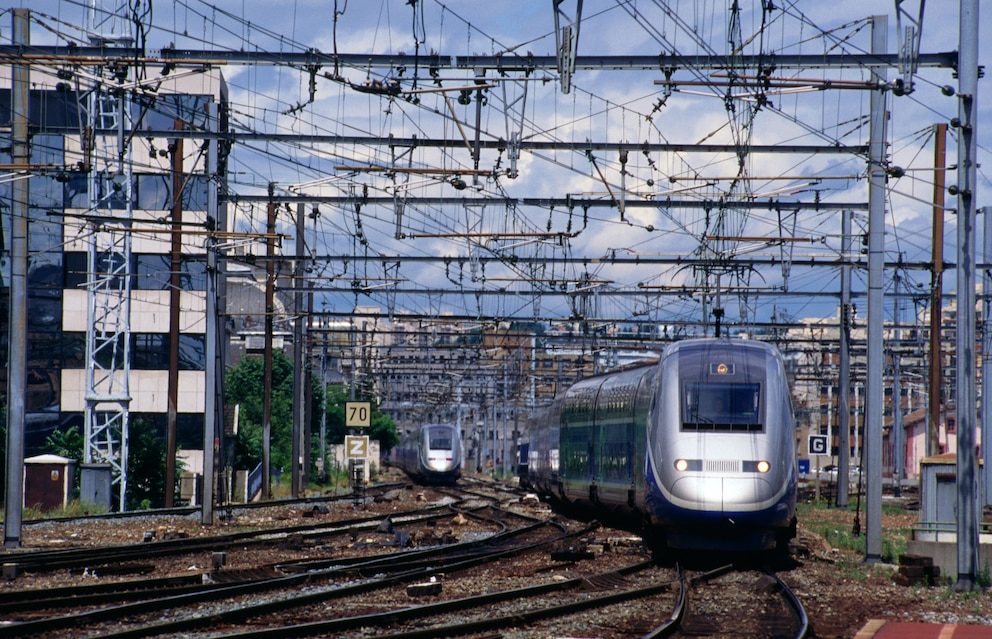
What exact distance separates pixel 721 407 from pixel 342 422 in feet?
212

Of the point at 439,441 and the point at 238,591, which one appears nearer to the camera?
the point at 238,591

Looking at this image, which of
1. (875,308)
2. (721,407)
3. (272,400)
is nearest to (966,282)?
(875,308)

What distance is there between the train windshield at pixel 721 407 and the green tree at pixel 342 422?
55476 mm

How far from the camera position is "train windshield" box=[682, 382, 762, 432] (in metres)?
18.5

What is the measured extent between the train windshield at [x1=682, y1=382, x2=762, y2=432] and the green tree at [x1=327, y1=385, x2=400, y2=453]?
5548cm

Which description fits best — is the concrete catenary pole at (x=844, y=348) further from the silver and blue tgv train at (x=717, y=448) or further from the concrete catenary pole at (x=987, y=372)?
the silver and blue tgv train at (x=717, y=448)

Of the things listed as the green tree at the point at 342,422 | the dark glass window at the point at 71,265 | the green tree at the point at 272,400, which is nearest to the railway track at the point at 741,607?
the green tree at the point at 272,400

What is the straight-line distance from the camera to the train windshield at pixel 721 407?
18469 millimetres

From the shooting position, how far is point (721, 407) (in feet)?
61.3

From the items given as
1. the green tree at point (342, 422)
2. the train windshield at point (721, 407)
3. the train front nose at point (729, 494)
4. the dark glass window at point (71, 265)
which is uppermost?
the dark glass window at point (71, 265)

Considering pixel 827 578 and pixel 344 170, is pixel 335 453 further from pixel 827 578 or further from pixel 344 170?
pixel 827 578

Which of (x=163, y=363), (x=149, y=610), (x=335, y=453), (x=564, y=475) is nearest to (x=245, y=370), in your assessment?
(x=335, y=453)

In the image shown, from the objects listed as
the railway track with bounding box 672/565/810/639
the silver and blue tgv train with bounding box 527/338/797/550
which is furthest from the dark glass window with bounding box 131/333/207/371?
the railway track with bounding box 672/565/810/639

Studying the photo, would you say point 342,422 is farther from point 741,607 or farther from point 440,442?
point 741,607
